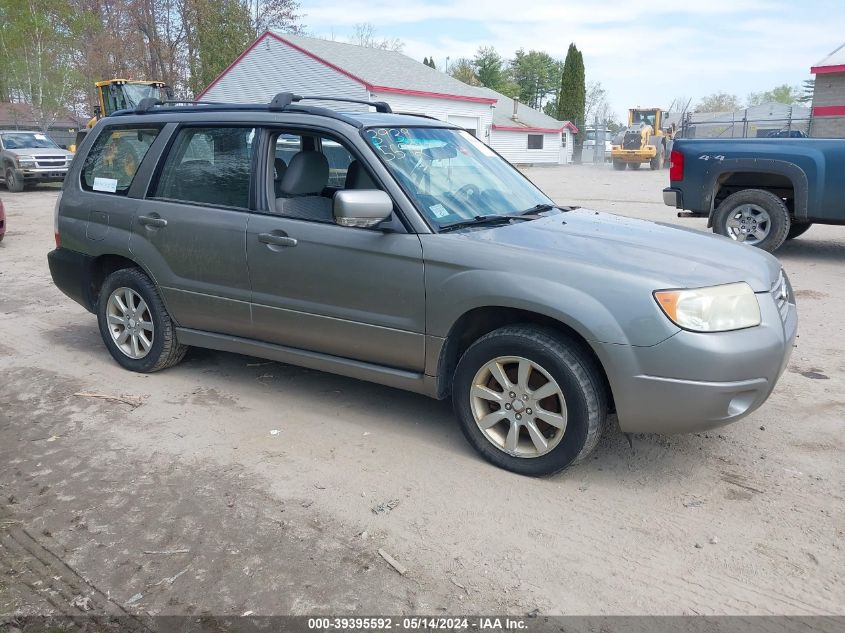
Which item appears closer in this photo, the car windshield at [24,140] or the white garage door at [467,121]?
the car windshield at [24,140]

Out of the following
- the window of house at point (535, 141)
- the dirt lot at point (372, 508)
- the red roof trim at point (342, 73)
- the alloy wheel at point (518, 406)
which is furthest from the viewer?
the window of house at point (535, 141)

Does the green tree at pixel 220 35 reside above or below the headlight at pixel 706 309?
above

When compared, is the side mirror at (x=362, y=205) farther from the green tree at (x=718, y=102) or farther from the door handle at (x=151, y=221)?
the green tree at (x=718, y=102)

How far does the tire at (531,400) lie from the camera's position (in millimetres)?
3449

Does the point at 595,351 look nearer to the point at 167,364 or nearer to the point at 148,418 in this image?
the point at 148,418

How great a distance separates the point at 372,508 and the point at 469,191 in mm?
1955

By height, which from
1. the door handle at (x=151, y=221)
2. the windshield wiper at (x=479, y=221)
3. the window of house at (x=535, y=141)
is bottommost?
the door handle at (x=151, y=221)

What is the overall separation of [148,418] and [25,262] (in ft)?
22.3

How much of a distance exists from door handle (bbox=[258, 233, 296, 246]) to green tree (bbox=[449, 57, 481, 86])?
68.2m

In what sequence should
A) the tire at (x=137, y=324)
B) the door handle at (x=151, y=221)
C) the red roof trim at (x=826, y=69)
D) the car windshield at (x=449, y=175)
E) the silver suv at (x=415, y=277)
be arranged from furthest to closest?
the red roof trim at (x=826, y=69) < the tire at (x=137, y=324) < the door handle at (x=151, y=221) < the car windshield at (x=449, y=175) < the silver suv at (x=415, y=277)

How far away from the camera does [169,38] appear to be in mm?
44500

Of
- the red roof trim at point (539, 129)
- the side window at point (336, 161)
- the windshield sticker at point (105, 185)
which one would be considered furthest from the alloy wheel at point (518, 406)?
the red roof trim at point (539, 129)

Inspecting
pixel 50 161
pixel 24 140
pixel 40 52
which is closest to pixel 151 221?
pixel 50 161

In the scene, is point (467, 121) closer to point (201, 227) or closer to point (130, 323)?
point (130, 323)
